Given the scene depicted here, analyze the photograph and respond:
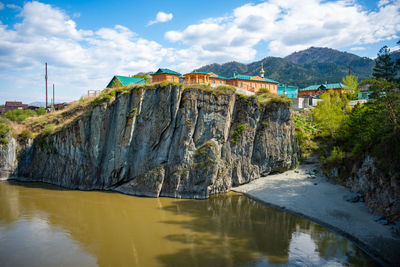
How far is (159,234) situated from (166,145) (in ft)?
34.1

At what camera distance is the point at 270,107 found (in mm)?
28078

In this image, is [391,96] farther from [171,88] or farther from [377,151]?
[171,88]

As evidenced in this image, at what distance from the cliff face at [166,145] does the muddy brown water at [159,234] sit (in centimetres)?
237

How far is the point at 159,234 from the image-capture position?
15703mm

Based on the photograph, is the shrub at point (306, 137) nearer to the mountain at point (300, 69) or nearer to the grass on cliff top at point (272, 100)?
the grass on cliff top at point (272, 100)

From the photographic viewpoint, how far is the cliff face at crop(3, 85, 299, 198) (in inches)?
933

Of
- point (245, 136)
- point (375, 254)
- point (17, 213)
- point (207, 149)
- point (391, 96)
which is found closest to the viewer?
point (375, 254)

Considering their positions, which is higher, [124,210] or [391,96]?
[391,96]

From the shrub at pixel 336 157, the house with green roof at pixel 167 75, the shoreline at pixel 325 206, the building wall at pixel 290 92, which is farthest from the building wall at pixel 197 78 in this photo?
the building wall at pixel 290 92

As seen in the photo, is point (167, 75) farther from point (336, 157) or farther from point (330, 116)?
point (336, 157)

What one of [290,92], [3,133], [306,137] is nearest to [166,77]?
[306,137]

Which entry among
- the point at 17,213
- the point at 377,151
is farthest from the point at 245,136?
the point at 17,213

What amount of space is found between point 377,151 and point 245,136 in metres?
12.1

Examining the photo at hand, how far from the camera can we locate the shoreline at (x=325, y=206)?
13648mm
